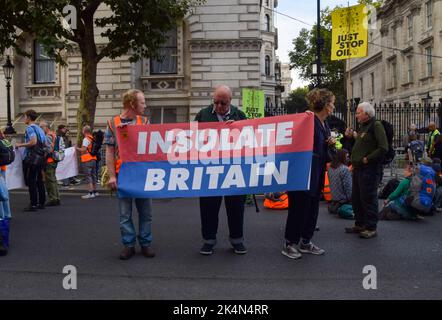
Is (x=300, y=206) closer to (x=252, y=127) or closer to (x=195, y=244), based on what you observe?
(x=252, y=127)

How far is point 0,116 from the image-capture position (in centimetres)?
2855

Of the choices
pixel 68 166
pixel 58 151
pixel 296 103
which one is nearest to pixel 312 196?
pixel 58 151

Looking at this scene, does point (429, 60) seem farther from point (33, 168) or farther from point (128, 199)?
point (128, 199)

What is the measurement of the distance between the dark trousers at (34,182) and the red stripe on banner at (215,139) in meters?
5.28

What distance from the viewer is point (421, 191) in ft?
29.2

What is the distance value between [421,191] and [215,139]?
4354mm

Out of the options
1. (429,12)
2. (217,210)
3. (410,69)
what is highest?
(429,12)

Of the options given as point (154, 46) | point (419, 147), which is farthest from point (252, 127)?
point (154, 46)

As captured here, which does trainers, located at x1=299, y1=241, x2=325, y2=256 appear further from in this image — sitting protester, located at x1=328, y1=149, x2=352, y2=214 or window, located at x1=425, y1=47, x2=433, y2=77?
window, located at x1=425, y1=47, x2=433, y2=77

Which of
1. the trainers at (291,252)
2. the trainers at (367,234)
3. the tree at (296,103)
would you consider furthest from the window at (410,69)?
the trainers at (291,252)

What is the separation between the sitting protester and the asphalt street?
23.5 inches

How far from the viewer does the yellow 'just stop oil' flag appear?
13.9 m

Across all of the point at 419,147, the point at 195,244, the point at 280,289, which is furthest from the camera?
the point at 419,147

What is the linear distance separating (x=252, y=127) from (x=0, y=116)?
25493 millimetres
